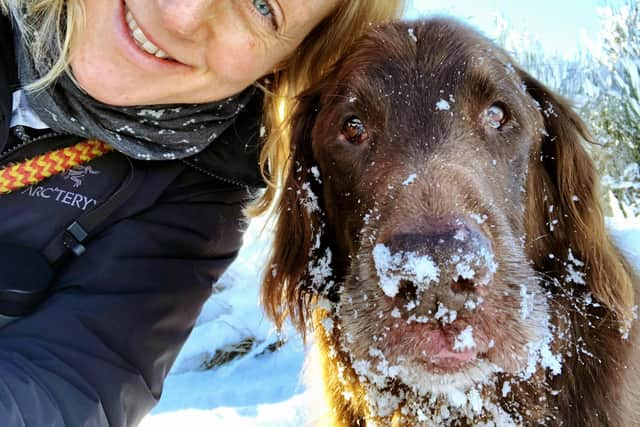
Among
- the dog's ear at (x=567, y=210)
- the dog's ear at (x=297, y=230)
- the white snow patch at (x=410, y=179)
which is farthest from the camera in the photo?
the dog's ear at (x=297, y=230)

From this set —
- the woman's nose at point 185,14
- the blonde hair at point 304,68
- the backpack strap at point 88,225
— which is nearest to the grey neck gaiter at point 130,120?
the backpack strap at point 88,225

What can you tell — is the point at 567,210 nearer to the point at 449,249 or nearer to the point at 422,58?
the point at 422,58

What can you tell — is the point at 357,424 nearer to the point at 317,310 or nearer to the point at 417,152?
the point at 317,310

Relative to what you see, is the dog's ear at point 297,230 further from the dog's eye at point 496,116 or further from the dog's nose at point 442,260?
the dog's nose at point 442,260

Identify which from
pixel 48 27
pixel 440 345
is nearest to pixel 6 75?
pixel 48 27

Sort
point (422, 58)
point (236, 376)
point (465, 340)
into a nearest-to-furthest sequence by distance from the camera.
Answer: point (465, 340) < point (422, 58) < point (236, 376)

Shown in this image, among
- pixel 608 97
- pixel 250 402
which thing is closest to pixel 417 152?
pixel 250 402
